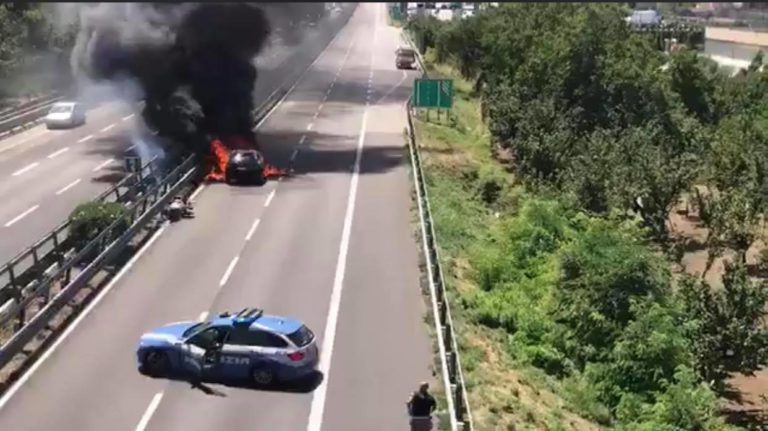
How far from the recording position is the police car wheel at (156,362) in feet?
78.4

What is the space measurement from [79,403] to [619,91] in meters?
44.0

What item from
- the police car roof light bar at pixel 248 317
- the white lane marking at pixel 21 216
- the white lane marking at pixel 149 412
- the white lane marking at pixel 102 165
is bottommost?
the white lane marking at pixel 102 165

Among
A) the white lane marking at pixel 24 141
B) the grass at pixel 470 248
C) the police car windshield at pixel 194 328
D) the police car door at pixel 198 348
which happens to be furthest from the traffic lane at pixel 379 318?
the white lane marking at pixel 24 141

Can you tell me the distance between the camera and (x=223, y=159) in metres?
48.0

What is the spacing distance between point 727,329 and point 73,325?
16449 millimetres

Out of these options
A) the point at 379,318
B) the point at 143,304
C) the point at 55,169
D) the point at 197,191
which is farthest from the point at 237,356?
the point at 55,169

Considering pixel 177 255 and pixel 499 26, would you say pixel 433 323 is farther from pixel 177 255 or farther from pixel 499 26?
pixel 499 26

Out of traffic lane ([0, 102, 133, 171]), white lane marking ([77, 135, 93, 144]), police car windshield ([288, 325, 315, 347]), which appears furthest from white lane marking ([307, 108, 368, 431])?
white lane marking ([77, 135, 93, 144])

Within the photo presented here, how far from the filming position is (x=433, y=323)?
91.0 feet

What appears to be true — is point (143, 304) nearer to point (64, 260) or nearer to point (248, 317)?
point (64, 260)

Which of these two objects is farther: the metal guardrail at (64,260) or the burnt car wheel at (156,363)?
the metal guardrail at (64,260)

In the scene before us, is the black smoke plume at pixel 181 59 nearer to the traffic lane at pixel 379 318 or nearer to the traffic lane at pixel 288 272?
the traffic lane at pixel 288 272

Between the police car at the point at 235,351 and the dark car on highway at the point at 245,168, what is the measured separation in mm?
22762

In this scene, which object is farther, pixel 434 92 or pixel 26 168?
pixel 434 92
